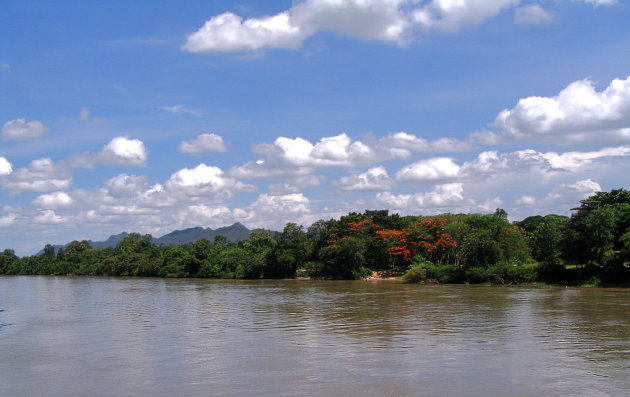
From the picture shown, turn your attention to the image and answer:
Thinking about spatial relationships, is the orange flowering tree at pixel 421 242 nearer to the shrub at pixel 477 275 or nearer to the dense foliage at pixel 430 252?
the dense foliage at pixel 430 252

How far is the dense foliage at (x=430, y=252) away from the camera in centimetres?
4328

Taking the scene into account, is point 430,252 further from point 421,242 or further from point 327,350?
point 327,350

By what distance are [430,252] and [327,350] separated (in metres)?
46.2

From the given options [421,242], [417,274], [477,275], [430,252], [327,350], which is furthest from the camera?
[421,242]

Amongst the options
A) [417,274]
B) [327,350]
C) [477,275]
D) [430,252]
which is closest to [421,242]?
[430,252]

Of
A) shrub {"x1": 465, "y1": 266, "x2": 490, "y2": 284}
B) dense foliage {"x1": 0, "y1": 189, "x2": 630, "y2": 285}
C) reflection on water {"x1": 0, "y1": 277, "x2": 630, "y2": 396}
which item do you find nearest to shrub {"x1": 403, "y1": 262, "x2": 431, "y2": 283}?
dense foliage {"x1": 0, "y1": 189, "x2": 630, "y2": 285}

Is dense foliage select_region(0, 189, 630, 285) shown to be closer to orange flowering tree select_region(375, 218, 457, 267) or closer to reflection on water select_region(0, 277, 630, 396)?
orange flowering tree select_region(375, 218, 457, 267)

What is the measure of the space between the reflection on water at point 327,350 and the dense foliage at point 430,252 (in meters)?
11.3

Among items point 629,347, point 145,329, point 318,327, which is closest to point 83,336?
point 145,329

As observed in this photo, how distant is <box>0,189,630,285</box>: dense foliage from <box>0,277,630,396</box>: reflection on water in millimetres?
11290

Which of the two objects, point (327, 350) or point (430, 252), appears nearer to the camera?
point (327, 350)

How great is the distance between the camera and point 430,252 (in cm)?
6216

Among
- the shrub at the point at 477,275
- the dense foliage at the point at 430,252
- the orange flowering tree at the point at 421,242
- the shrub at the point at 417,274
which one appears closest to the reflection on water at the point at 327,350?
the dense foliage at the point at 430,252

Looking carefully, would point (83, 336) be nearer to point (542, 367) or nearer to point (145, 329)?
point (145, 329)
